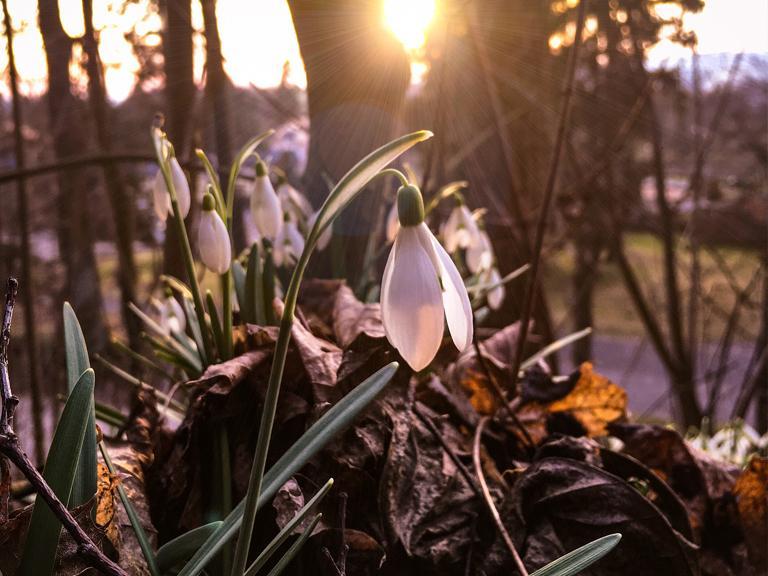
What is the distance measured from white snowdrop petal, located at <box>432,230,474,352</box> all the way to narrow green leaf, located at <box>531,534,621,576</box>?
0.66ft

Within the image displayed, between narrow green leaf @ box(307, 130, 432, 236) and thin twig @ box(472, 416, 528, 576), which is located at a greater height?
narrow green leaf @ box(307, 130, 432, 236)

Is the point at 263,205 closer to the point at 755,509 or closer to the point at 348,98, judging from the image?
the point at 348,98

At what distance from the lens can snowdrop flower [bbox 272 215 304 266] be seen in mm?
1170

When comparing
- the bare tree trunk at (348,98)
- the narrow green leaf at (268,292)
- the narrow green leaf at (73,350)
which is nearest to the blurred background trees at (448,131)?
the bare tree trunk at (348,98)

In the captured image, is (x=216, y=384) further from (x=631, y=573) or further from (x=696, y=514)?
(x=696, y=514)

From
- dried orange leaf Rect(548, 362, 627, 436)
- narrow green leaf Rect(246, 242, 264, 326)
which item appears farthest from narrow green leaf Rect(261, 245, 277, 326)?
dried orange leaf Rect(548, 362, 627, 436)

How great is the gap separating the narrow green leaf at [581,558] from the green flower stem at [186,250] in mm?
475

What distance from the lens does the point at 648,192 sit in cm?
599

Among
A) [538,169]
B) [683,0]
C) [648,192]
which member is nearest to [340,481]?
[683,0]

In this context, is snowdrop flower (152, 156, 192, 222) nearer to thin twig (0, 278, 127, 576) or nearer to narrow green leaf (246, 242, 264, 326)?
narrow green leaf (246, 242, 264, 326)

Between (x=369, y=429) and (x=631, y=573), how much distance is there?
30 centimetres

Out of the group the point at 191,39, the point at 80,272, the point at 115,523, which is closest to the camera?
the point at 115,523

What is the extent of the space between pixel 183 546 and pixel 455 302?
0.33 meters

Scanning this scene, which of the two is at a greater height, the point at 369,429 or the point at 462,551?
the point at 369,429
